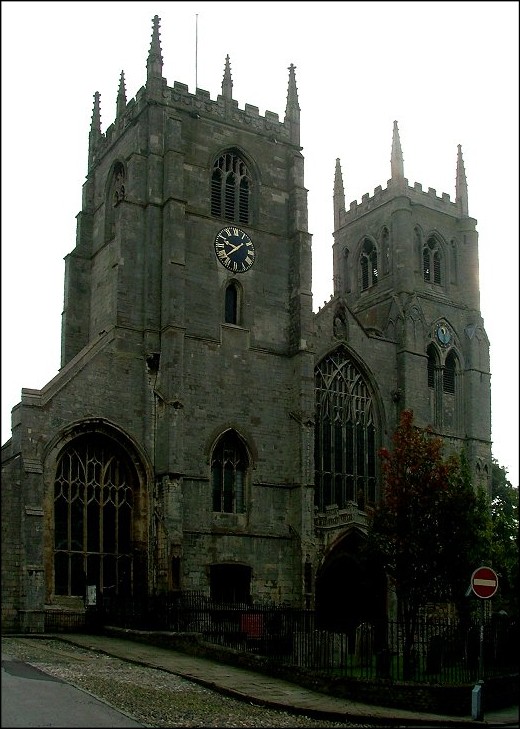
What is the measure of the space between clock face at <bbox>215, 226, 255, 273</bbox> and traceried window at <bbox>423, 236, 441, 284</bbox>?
11.6m

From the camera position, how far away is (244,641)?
90.7 ft

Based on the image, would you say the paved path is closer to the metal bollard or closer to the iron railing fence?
the metal bollard

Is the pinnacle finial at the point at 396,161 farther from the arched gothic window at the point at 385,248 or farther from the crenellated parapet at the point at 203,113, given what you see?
the crenellated parapet at the point at 203,113

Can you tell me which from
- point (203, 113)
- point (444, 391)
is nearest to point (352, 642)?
point (444, 391)

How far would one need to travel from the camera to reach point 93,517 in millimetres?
35000

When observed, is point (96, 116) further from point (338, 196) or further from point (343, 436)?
point (343, 436)

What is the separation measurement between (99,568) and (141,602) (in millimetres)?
3378

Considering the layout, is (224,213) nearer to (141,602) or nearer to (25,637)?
(141,602)

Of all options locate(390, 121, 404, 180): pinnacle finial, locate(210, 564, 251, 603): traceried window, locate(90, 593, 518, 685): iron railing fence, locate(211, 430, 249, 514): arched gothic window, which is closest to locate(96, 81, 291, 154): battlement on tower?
locate(390, 121, 404, 180): pinnacle finial

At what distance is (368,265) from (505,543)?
14989mm

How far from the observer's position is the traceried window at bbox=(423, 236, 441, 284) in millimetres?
48781

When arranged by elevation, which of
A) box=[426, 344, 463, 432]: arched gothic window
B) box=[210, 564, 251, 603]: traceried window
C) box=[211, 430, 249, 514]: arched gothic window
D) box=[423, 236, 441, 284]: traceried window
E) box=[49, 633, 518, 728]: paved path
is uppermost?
box=[423, 236, 441, 284]: traceried window

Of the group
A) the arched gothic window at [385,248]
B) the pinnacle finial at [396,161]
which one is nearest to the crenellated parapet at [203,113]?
the pinnacle finial at [396,161]

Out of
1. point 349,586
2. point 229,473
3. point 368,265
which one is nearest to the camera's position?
point 229,473
